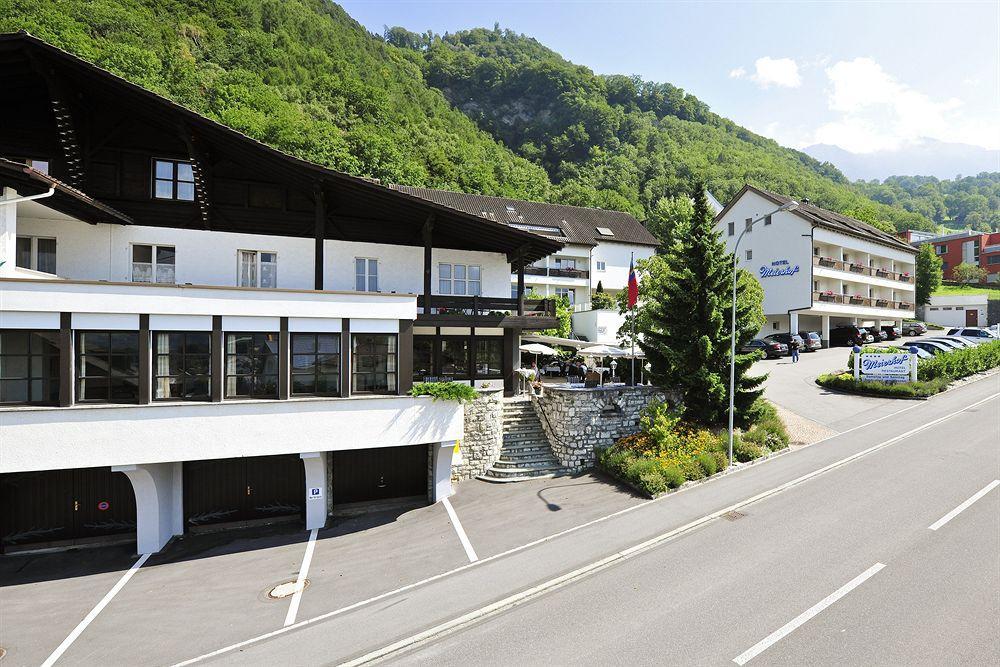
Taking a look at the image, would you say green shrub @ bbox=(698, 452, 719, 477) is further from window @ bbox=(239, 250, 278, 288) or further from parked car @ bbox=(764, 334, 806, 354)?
parked car @ bbox=(764, 334, 806, 354)

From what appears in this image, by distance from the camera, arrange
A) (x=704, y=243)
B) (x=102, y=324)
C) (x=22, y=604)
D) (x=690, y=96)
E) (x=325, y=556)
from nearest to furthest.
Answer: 1. (x=22, y=604)
2. (x=102, y=324)
3. (x=325, y=556)
4. (x=704, y=243)
5. (x=690, y=96)

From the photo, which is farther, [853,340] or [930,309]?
[930,309]

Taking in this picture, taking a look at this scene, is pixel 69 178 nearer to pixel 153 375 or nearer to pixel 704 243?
pixel 153 375

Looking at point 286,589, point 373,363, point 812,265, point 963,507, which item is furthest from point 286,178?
point 812,265

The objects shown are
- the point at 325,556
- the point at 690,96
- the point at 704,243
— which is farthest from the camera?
the point at 690,96

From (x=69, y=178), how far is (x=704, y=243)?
75.1 feet


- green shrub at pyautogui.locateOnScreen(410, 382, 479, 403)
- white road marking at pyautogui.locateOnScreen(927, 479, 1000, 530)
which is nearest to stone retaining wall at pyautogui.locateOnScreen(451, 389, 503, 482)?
green shrub at pyautogui.locateOnScreen(410, 382, 479, 403)

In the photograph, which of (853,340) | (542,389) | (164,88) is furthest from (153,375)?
(164,88)

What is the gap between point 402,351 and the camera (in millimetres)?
14867

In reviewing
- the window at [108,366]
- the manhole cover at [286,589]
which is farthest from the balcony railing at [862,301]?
the window at [108,366]

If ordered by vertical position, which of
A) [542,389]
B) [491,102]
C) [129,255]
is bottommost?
[542,389]

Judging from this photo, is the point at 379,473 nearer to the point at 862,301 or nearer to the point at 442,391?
the point at 442,391

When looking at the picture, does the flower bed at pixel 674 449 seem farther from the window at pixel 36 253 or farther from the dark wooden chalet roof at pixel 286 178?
the window at pixel 36 253

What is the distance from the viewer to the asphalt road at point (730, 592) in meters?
7.96
